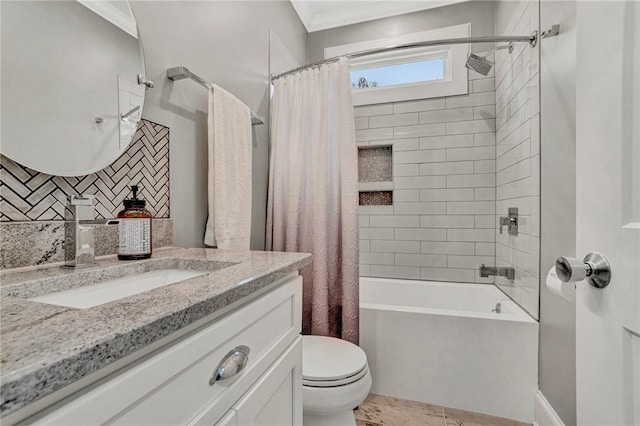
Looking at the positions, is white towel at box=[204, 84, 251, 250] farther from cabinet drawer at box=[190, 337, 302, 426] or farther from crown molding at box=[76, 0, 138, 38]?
cabinet drawer at box=[190, 337, 302, 426]

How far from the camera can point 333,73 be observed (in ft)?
5.81

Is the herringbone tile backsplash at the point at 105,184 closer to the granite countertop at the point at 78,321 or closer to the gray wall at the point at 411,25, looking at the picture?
the granite countertop at the point at 78,321

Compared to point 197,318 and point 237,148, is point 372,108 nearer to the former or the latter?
point 237,148

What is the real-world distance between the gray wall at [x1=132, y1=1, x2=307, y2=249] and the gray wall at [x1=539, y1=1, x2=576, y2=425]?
1503 millimetres

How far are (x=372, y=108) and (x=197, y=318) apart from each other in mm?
2462

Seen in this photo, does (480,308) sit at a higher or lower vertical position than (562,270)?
lower

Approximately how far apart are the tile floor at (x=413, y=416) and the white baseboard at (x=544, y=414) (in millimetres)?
98

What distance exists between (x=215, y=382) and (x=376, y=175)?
2273mm

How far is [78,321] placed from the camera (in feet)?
1.26

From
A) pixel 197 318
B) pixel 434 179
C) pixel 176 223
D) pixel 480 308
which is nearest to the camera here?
pixel 197 318

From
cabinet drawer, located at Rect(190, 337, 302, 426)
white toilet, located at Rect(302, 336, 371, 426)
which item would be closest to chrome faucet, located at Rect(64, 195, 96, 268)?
cabinet drawer, located at Rect(190, 337, 302, 426)

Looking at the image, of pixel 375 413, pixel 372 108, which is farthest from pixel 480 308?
pixel 372 108

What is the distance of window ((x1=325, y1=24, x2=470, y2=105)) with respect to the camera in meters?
2.39

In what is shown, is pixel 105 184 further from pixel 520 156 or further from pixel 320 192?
pixel 520 156
